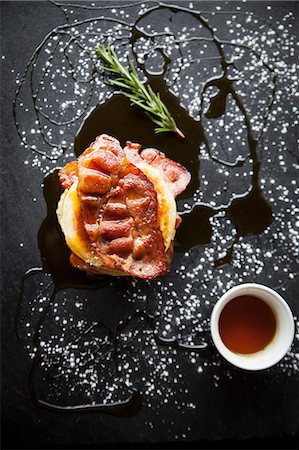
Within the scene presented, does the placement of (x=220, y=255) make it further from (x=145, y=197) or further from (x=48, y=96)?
(x=48, y=96)

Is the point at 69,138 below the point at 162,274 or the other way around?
the other way around

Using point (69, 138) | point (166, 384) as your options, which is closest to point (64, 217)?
point (69, 138)

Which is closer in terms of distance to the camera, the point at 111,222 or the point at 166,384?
the point at 111,222

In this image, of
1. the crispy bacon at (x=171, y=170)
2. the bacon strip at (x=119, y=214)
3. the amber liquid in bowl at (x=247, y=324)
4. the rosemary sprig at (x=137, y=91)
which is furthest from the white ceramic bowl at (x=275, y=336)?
the rosemary sprig at (x=137, y=91)

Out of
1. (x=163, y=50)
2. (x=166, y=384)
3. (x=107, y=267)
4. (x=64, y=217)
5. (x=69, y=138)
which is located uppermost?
(x=163, y=50)

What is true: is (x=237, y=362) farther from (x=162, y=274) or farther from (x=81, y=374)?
(x=81, y=374)

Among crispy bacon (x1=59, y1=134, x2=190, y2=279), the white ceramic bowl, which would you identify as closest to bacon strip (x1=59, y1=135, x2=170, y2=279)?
crispy bacon (x1=59, y1=134, x2=190, y2=279)

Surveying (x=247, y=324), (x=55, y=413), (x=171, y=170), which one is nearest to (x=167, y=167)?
(x=171, y=170)
